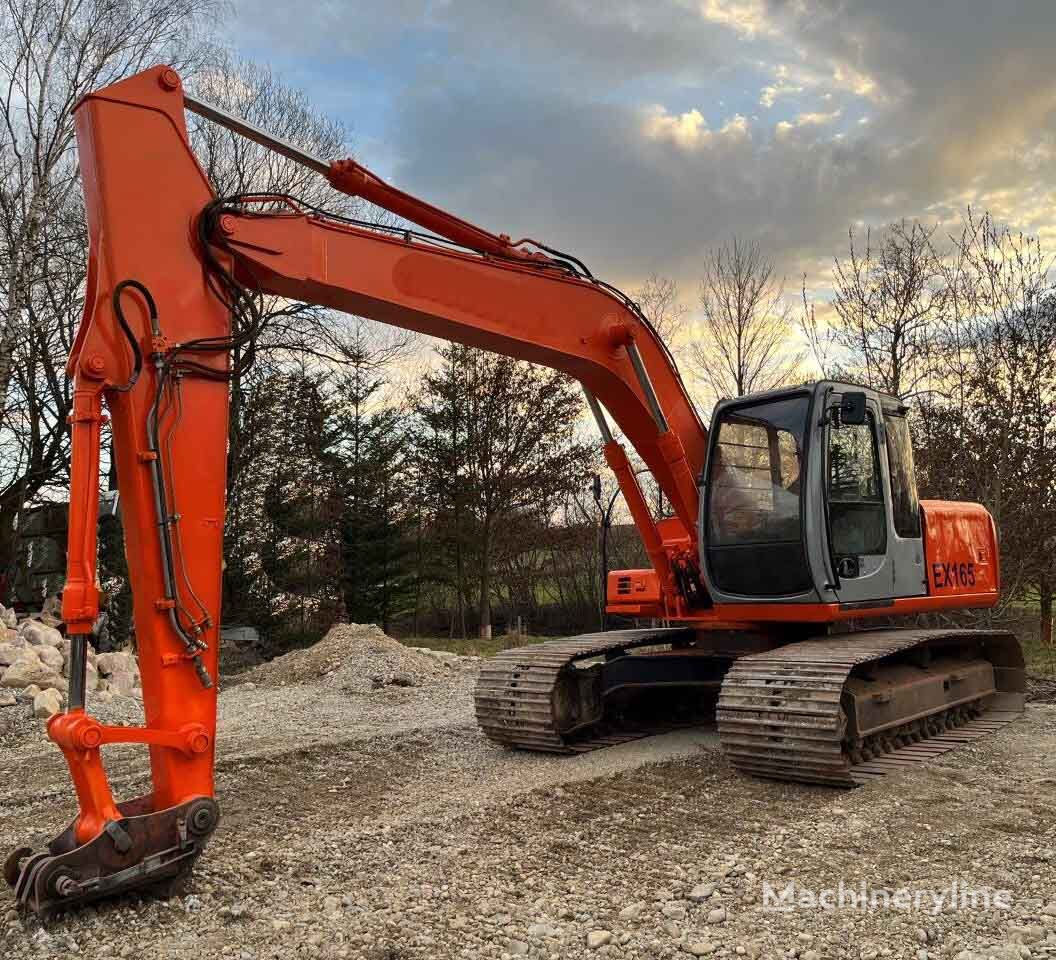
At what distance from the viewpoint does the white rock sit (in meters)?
3.38

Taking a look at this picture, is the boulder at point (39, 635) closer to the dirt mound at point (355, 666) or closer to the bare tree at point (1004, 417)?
the dirt mound at point (355, 666)

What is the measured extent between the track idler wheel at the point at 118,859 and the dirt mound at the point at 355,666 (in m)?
6.64

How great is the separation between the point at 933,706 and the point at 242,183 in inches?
620

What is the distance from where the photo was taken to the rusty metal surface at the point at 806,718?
5.40 metres

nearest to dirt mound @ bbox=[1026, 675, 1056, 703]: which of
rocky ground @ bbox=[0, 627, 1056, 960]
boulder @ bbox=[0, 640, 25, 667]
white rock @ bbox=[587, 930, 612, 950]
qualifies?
rocky ground @ bbox=[0, 627, 1056, 960]

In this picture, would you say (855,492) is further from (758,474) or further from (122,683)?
(122,683)

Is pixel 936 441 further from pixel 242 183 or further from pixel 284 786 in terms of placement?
pixel 242 183

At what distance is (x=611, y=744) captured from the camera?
6977 mm

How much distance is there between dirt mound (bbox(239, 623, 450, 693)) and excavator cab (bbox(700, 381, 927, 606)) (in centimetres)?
545

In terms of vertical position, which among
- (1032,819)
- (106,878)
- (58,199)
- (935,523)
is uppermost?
(58,199)

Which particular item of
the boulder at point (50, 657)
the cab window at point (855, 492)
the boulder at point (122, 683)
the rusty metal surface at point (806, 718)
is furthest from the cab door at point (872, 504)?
the boulder at point (50, 657)

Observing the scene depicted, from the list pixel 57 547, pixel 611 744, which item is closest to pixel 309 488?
pixel 57 547

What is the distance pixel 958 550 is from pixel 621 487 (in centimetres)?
297

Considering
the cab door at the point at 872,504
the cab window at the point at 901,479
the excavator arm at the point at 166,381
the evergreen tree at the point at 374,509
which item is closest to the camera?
the excavator arm at the point at 166,381
